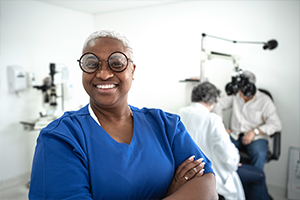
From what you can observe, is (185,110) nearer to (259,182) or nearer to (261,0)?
(259,182)

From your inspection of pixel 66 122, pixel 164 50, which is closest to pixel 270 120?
pixel 164 50

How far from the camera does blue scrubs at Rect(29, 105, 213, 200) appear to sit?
0.69 meters

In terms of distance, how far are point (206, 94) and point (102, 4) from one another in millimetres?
2542

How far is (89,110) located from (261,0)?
2.91 m

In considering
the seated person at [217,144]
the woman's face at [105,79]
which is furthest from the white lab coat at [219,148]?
the woman's face at [105,79]

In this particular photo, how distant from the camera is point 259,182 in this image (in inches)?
83.5

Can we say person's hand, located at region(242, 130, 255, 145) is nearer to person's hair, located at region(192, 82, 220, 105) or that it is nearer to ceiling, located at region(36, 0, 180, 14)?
person's hair, located at region(192, 82, 220, 105)

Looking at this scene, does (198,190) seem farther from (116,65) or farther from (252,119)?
(252,119)

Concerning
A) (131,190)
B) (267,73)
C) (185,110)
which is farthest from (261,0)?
(131,190)

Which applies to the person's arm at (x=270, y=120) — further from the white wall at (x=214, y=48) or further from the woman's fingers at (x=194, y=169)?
the woman's fingers at (x=194, y=169)

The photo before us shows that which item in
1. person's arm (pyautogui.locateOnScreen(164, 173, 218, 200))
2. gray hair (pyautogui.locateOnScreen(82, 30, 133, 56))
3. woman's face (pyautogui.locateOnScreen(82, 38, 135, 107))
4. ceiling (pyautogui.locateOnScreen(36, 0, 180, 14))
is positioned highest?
ceiling (pyautogui.locateOnScreen(36, 0, 180, 14))

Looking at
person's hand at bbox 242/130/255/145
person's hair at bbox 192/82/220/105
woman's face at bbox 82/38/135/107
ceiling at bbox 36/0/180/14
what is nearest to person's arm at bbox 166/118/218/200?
woman's face at bbox 82/38/135/107

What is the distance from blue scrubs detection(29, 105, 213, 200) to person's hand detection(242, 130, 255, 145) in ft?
6.44

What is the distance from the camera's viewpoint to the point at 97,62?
85 cm
